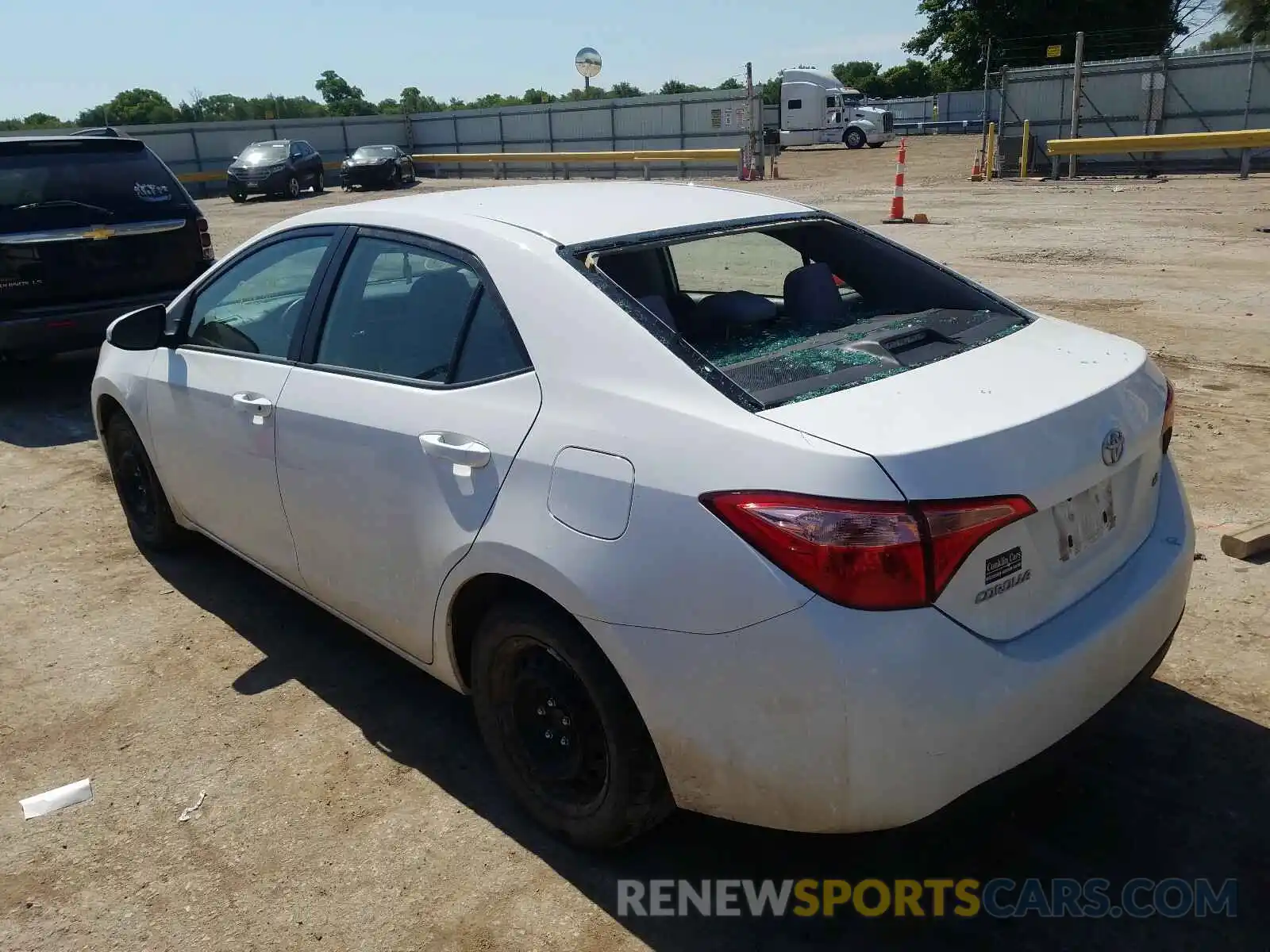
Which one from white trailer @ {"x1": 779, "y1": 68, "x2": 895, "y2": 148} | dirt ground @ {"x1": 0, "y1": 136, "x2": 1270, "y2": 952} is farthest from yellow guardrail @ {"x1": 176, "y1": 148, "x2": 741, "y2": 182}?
dirt ground @ {"x1": 0, "y1": 136, "x2": 1270, "y2": 952}

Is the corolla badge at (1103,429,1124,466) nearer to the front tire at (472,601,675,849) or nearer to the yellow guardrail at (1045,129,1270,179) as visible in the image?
the front tire at (472,601,675,849)

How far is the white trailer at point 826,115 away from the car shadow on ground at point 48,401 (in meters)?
39.5

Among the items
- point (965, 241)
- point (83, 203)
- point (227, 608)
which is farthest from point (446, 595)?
point (965, 241)

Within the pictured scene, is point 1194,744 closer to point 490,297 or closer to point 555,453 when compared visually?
point 555,453

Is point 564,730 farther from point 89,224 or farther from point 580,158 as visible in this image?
point 580,158

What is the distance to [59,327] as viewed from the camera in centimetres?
711

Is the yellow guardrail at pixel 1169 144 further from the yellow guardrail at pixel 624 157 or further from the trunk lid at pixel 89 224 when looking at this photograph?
the trunk lid at pixel 89 224

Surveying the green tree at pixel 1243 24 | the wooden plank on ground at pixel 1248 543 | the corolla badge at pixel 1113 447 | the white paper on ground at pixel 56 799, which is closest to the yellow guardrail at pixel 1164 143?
the wooden plank on ground at pixel 1248 543

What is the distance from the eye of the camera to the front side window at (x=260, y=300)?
11.7 feet

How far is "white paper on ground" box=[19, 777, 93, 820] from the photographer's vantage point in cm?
309

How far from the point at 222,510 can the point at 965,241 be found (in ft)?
38.4

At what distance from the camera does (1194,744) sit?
3.09m

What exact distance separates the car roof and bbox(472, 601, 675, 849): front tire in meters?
1.10

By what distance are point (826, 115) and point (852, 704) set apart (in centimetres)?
4618
